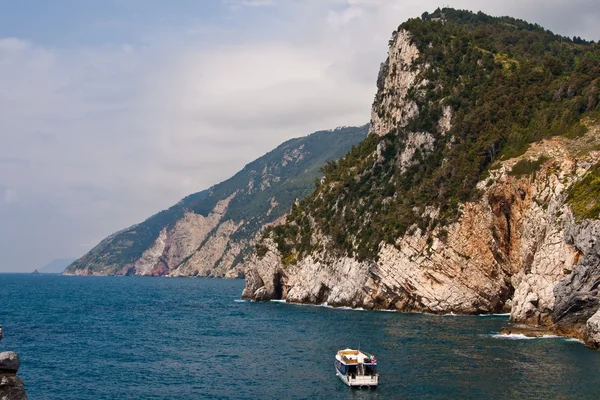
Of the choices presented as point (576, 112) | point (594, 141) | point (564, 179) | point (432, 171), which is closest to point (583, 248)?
point (564, 179)

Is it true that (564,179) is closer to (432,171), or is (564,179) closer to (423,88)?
(432,171)

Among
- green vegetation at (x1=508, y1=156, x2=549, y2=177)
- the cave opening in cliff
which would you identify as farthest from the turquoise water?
the cave opening in cliff

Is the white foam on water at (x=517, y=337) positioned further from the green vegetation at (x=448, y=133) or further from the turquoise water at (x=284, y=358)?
the green vegetation at (x=448, y=133)

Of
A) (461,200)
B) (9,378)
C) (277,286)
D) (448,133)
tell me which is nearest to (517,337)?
(461,200)

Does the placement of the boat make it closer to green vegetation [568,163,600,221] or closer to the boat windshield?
the boat windshield

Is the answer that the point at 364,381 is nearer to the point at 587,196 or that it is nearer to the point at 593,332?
the point at 593,332

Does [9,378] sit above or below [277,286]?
above
